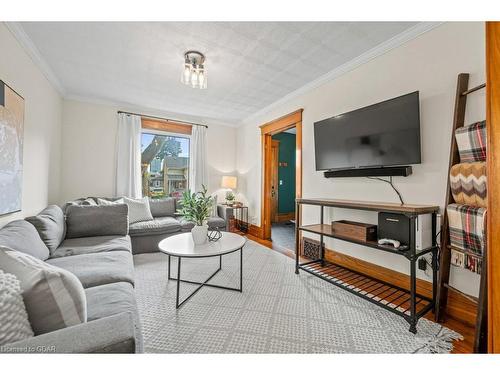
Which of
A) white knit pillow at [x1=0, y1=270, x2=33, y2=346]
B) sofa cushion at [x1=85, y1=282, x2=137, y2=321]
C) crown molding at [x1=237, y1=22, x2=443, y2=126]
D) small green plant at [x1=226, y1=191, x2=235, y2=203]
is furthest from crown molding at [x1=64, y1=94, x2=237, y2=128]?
white knit pillow at [x1=0, y1=270, x2=33, y2=346]

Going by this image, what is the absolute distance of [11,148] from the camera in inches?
71.2

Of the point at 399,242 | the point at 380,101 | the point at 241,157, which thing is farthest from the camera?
the point at 241,157

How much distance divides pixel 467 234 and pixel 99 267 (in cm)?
257

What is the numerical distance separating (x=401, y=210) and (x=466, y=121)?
0.84 m

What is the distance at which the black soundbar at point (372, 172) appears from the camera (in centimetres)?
195

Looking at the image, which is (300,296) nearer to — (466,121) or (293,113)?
(466,121)

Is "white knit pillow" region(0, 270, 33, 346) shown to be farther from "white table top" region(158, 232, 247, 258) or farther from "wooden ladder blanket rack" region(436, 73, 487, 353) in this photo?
"wooden ladder blanket rack" region(436, 73, 487, 353)

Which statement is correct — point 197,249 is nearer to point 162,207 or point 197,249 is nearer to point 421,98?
point 162,207

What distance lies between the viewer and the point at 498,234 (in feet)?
2.56

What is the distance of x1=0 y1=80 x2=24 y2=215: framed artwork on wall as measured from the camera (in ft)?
5.48

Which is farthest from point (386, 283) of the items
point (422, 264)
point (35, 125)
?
point (35, 125)

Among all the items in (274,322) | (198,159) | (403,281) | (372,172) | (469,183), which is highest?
(198,159)
